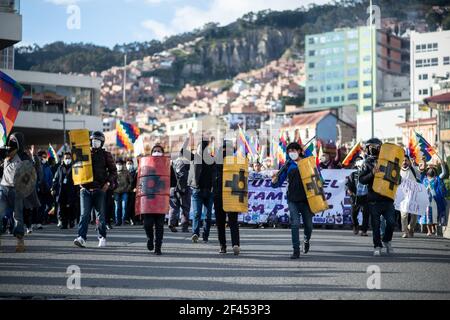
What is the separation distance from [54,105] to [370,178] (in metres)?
75.0

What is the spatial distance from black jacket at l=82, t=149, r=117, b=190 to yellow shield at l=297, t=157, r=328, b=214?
348 cm

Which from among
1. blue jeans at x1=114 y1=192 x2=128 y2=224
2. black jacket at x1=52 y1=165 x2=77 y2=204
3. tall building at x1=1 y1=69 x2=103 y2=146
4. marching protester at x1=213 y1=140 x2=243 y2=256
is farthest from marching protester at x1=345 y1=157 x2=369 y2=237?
tall building at x1=1 y1=69 x2=103 y2=146

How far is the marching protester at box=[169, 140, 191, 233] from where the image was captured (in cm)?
2089

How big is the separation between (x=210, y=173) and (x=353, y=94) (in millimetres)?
154281

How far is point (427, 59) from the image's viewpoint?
132125mm

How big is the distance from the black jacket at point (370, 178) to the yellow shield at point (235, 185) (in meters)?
2.05

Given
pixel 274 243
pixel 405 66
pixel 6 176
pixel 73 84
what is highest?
pixel 405 66

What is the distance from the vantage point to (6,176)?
50.1 ft

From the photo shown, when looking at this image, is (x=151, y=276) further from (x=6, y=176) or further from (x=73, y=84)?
(x=73, y=84)

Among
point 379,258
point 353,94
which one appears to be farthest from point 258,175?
point 353,94

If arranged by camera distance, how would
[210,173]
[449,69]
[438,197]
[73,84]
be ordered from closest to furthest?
[210,173] < [438,197] < [73,84] < [449,69]

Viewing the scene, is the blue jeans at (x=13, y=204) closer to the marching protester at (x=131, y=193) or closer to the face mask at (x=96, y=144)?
the face mask at (x=96, y=144)

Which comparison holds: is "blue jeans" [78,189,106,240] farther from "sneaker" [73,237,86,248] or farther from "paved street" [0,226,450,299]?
"paved street" [0,226,450,299]

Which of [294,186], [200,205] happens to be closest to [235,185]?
[294,186]
